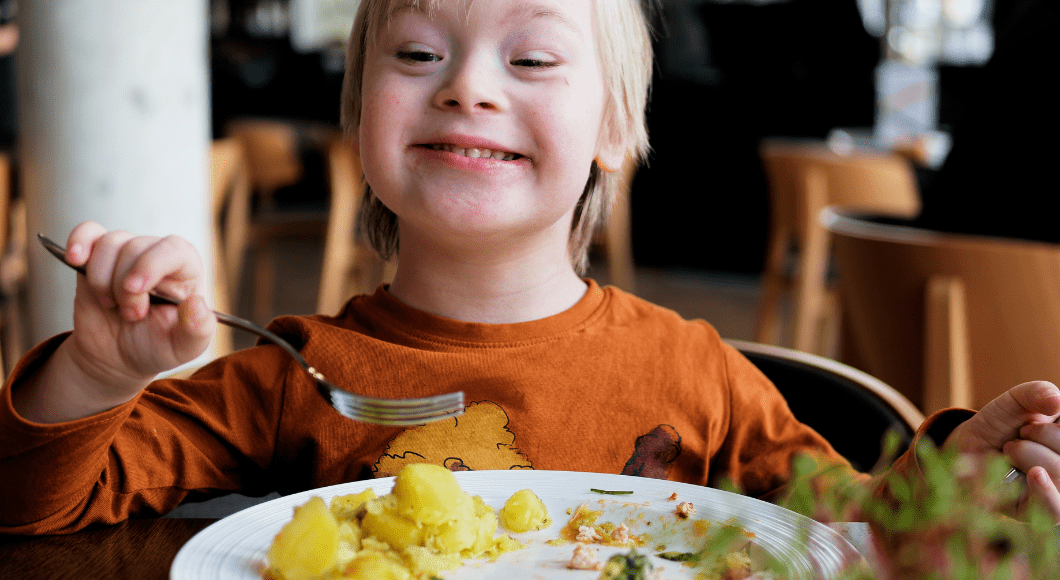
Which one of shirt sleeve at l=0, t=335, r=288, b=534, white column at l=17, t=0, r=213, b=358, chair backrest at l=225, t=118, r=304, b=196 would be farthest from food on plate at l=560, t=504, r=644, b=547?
chair backrest at l=225, t=118, r=304, b=196

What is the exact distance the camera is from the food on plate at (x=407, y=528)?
0.51 m

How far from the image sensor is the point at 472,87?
0.88 metres

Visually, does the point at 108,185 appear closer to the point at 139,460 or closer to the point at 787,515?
the point at 139,460

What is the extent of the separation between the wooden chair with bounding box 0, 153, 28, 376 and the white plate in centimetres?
220

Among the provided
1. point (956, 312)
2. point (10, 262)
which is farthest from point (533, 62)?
point (10, 262)

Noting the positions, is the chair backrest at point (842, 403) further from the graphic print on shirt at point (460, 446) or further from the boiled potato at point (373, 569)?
the boiled potato at point (373, 569)

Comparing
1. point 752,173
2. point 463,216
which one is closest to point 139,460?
point 463,216

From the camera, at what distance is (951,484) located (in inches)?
13.8

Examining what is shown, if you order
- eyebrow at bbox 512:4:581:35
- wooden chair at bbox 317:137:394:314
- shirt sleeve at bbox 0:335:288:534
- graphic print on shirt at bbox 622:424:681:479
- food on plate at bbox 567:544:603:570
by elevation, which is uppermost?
eyebrow at bbox 512:4:581:35

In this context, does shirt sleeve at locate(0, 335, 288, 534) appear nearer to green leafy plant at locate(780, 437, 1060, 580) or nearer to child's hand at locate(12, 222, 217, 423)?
child's hand at locate(12, 222, 217, 423)

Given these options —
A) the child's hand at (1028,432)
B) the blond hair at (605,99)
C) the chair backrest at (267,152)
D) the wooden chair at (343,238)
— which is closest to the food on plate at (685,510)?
the child's hand at (1028,432)

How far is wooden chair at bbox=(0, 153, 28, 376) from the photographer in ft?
7.99

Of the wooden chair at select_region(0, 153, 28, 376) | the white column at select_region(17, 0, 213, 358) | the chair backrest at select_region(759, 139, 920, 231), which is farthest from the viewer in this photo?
the chair backrest at select_region(759, 139, 920, 231)

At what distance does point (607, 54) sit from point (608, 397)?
39cm
